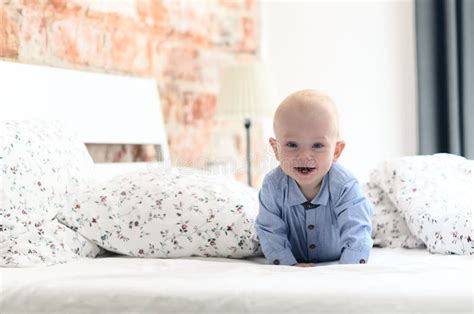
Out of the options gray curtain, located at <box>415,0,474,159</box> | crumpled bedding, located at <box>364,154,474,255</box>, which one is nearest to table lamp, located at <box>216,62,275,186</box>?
gray curtain, located at <box>415,0,474,159</box>

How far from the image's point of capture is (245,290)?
1515 millimetres

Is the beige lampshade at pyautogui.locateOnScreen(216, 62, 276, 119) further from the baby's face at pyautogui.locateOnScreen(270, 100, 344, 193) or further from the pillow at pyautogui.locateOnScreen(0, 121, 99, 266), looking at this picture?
the baby's face at pyautogui.locateOnScreen(270, 100, 344, 193)

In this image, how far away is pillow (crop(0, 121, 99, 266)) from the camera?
1989 mm

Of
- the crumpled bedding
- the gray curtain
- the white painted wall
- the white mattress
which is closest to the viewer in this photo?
the white mattress

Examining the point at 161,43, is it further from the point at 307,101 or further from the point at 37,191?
the point at 307,101

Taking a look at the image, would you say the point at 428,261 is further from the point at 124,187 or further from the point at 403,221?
the point at 124,187

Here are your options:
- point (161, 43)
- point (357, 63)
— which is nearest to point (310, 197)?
point (161, 43)

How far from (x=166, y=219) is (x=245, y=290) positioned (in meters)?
0.68

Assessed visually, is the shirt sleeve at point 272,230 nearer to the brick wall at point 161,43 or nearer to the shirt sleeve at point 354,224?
the shirt sleeve at point 354,224

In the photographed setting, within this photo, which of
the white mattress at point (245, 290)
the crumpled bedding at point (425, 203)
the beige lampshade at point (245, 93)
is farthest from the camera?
the beige lampshade at point (245, 93)

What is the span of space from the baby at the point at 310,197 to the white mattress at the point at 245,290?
229mm

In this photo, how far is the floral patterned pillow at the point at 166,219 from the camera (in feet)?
6.98

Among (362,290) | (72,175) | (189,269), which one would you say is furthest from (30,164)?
(362,290)

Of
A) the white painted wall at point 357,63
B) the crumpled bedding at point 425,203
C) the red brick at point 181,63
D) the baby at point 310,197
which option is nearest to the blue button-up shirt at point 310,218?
the baby at point 310,197
